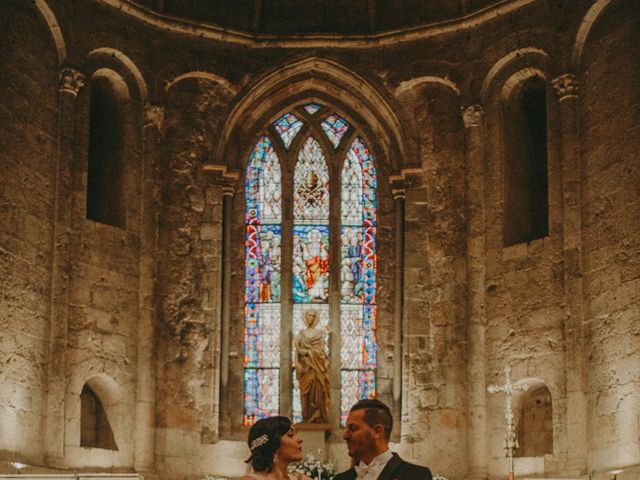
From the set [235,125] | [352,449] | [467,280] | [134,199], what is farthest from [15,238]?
[352,449]

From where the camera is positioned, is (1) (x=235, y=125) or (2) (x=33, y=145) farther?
(1) (x=235, y=125)

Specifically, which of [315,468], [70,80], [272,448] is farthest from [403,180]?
[272,448]

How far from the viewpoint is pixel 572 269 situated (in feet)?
56.8

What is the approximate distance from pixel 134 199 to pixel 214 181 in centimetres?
119

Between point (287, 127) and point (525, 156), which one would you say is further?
point (287, 127)

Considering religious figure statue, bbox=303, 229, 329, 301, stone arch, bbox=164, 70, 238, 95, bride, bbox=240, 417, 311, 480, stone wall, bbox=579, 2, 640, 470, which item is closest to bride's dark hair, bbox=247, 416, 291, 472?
bride, bbox=240, 417, 311, 480

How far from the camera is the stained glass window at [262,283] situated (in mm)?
18984

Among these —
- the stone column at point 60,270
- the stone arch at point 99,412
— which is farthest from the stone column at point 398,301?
the stone column at point 60,270

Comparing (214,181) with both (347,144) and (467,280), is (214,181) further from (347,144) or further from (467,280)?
(467,280)

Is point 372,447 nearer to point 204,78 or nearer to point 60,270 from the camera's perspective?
point 60,270

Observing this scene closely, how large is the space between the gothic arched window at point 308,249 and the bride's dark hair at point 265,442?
40.1ft

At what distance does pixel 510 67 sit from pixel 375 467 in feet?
42.2

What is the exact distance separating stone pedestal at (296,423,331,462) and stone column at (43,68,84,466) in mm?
3130

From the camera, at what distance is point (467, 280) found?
60.8 feet
